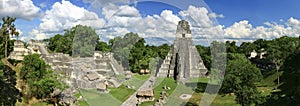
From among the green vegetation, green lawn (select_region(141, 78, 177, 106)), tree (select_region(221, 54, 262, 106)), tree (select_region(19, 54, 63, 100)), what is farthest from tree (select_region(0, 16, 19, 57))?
tree (select_region(221, 54, 262, 106))

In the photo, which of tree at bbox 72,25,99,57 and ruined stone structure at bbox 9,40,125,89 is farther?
ruined stone structure at bbox 9,40,125,89

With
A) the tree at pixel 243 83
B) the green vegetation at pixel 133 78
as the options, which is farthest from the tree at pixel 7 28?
the tree at pixel 243 83

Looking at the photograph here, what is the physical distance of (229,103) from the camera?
3350cm

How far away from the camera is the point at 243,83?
2583 cm

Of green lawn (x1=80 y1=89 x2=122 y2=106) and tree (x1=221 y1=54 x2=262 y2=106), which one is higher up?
tree (x1=221 y1=54 x2=262 y2=106)

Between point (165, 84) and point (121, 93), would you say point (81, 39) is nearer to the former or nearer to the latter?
point (121, 93)

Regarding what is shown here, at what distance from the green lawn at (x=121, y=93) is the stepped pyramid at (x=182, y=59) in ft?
33.4

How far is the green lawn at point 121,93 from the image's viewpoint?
3496cm

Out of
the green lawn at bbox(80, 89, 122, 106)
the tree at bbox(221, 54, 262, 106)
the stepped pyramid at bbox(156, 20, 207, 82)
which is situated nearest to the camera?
the tree at bbox(221, 54, 262, 106)

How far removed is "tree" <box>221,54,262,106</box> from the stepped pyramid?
1904cm

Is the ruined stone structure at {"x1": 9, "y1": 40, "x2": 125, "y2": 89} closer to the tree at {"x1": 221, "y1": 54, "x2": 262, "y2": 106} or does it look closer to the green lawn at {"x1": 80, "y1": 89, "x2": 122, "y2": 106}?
the green lawn at {"x1": 80, "y1": 89, "x2": 122, "y2": 106}

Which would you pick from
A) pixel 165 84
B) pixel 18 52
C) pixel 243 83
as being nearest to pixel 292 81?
pixel 243 83

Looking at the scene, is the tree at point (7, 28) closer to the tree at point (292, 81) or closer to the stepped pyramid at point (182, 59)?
the stepped pyramid at point (182, 59)

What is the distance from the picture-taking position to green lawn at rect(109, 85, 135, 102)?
35.0 meters
